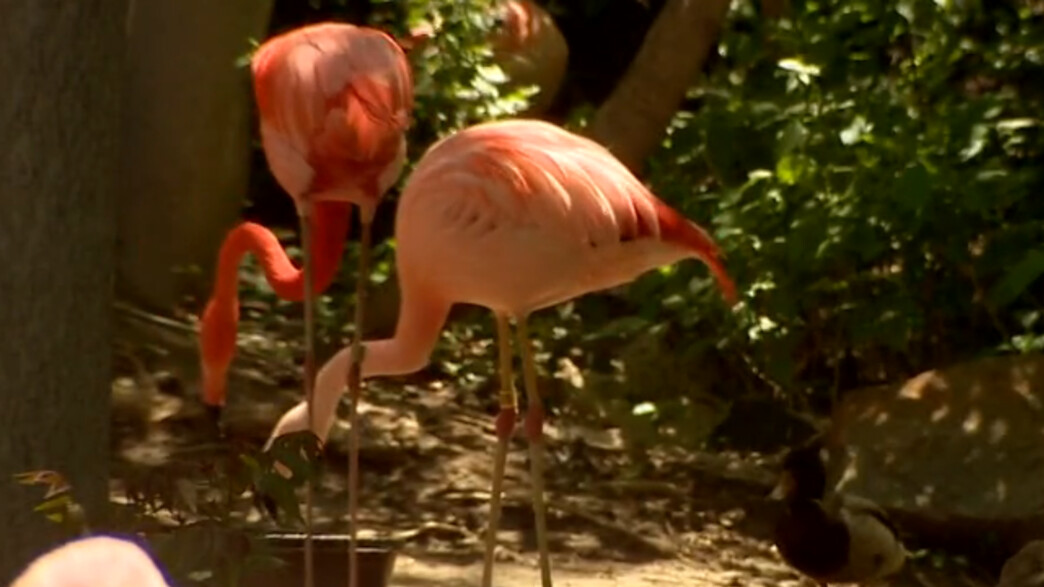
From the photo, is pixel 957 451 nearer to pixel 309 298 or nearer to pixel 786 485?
pixel 786 485

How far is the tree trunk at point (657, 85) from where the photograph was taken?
5.71 meters

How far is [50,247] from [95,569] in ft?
4.89

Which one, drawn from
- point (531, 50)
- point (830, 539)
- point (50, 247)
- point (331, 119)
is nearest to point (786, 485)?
point (830, 539)

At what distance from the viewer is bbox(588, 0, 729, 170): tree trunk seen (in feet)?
18.7

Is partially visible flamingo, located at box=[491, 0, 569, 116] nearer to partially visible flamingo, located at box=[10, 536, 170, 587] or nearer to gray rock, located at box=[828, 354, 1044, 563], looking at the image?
gray rock, located at box=[828, 354, 1044, 563]

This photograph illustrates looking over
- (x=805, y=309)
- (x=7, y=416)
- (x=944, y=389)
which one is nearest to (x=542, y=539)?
(x=7, y=416)

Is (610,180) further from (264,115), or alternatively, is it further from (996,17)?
(996,17)

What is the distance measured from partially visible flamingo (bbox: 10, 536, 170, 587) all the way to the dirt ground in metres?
2.87

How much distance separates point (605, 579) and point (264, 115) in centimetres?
172

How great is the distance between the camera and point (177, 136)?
605 centimetres

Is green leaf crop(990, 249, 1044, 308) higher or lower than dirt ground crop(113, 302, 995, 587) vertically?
higher

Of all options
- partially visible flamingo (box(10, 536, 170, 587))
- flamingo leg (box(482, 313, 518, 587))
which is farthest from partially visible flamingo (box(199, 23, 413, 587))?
partially visible flamingo (box(10, 536, 170, 587))

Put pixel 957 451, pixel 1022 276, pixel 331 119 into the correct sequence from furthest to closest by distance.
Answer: pixel 957 451, pixel 1022 276, pixel 331 119

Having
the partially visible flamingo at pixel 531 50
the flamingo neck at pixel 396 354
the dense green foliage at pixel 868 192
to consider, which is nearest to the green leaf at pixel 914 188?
the dense green foliage at pixel 868 192
